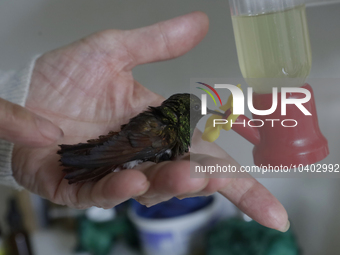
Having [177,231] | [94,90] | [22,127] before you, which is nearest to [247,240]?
[177,231]

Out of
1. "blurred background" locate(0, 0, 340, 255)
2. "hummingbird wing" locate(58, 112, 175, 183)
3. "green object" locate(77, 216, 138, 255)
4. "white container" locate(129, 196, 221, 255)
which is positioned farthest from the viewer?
"green object" locate(77, 216, 138, 255)

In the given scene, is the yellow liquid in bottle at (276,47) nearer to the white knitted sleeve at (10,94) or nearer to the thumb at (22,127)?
the thumb at (22,127)

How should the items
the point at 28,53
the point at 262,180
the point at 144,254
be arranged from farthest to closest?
the point at 28,53, the point at 144,254, the point at 262,180

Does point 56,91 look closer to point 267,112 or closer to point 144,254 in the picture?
point 267,112

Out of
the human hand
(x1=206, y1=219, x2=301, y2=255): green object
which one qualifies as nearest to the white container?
(x1=206, y1=219, x2=301, y2=255): green object

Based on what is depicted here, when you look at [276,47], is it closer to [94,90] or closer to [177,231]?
[94,90]

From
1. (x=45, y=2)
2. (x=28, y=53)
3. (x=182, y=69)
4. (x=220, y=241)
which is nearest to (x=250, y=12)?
(x=182, y=69)

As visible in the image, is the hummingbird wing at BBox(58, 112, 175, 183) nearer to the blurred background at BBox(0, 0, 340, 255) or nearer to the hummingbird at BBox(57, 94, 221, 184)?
the hummingbird at BBox(57, 94, 221, 184)
